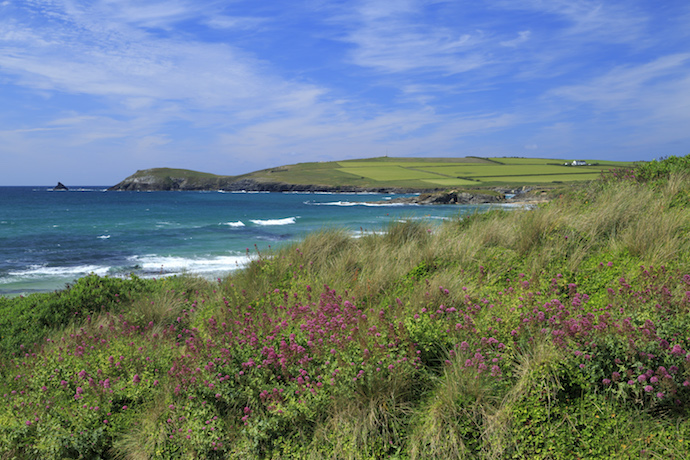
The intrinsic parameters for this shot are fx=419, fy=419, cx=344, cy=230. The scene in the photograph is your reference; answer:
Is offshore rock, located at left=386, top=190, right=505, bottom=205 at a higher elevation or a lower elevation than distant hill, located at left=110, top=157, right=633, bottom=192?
lower

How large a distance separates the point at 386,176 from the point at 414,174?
31.1 feet

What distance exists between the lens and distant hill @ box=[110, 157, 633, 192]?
367 ft

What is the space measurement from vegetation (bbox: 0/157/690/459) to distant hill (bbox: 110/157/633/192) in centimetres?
9302

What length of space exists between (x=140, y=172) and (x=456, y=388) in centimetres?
21318

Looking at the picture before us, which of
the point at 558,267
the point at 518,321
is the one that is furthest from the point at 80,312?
the point at 558,267

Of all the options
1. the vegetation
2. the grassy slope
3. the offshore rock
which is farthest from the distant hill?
the vegetation

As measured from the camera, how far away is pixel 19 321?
7523mm

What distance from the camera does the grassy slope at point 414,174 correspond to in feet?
362

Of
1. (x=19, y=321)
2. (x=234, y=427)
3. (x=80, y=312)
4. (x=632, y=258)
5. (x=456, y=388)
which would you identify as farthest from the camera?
(x=80, y=312)

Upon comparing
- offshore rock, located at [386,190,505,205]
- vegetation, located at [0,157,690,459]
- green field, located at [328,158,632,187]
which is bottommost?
vegetation, located at [0,157,690,459]

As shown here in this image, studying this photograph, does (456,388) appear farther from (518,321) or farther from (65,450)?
(65,450)

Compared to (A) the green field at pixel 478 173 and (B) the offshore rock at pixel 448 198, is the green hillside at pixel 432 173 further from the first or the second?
(B) the offshore rock at pixel 448 198

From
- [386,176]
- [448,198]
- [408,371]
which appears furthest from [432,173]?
[408,371]

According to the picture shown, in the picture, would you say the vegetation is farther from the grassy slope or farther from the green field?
the green field
